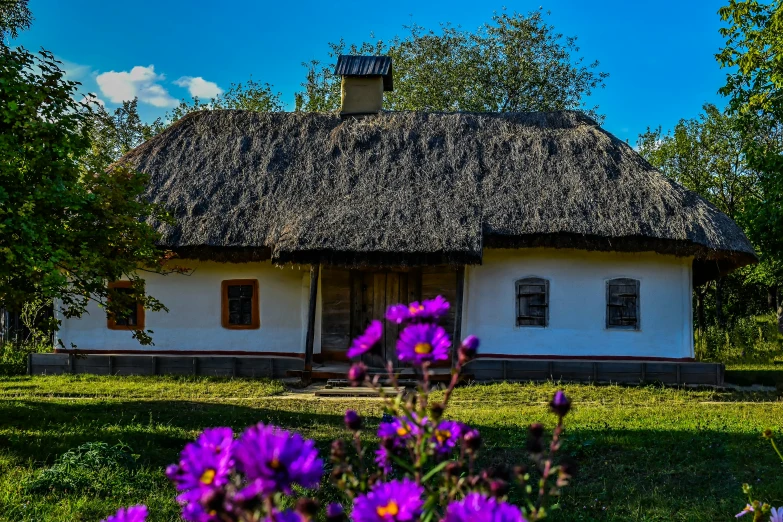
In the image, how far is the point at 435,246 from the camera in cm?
1105

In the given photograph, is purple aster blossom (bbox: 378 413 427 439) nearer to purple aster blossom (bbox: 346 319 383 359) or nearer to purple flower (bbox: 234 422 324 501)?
purple aster blossom (bbox: 346 319 383 359)

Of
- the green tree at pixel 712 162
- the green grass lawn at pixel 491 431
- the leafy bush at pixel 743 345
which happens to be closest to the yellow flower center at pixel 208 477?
the green grass lawn at pixel 491 431

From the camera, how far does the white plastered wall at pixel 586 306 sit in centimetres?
1225

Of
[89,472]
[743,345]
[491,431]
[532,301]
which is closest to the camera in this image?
[89,472]

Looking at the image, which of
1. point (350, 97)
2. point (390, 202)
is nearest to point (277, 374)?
point (390, 202)

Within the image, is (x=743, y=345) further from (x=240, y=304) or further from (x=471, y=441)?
(x=471, y=441)

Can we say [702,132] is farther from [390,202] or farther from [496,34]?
[390,202]

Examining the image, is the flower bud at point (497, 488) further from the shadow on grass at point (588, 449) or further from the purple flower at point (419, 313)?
the shadow on grass at point (588, 449)

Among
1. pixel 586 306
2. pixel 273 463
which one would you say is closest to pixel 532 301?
pixel 586 306

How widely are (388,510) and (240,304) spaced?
39.9ft

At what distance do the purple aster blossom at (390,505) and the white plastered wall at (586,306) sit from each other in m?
11.1

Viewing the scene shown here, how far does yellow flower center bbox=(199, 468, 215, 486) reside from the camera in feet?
3.96

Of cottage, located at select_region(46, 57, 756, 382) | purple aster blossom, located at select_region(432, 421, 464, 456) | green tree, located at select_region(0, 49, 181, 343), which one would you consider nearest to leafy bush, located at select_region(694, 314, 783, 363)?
cottage, located at select_region(46, 57, 756, 382)

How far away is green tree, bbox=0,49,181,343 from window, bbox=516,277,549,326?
702 cm
